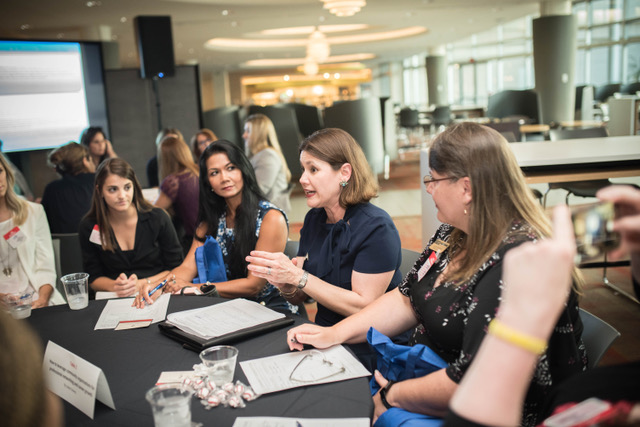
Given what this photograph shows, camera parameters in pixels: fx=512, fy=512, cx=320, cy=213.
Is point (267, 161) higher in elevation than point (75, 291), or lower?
higher

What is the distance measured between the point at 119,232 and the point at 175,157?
1639mm

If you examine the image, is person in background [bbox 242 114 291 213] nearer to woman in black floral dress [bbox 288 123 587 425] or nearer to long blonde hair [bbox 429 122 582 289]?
woman in black floral dress [bbox 288 123 587 425]

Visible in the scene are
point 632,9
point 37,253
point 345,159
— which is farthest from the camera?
point 632,9

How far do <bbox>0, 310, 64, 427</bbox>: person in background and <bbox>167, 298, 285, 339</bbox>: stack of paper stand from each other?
919mm

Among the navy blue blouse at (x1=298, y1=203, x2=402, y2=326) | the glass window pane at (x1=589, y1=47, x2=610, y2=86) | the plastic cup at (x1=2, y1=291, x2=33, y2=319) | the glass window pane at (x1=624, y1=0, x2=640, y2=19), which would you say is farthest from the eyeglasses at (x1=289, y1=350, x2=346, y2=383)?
the glass window pane at (x1=589, y1=47, x2=610, y2=86)

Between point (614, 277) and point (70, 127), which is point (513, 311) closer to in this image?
point (614, 277)

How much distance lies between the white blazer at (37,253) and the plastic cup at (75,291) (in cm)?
86

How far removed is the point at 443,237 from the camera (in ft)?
5.63

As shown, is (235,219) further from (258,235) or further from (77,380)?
(77,380)

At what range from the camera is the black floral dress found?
1.26 metres

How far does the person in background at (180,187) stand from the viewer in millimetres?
4148

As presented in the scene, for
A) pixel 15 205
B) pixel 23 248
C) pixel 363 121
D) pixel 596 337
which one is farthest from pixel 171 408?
pixel 363 121

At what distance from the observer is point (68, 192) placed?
399cm

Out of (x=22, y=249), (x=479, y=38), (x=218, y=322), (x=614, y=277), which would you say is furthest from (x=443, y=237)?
(x=479, y=38)
